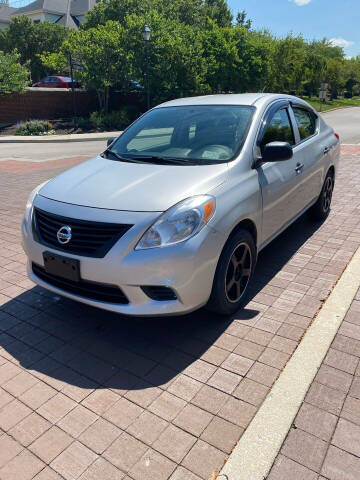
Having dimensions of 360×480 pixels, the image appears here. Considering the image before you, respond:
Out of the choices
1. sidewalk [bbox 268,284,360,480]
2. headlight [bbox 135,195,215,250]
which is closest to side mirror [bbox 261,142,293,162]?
headlight [bbox 135,195,215,250]

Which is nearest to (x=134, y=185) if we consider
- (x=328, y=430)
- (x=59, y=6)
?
(x=328, y=430)

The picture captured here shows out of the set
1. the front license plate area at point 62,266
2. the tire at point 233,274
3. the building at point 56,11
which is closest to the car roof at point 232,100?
the tire at point 233,274

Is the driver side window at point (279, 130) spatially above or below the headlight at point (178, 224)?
above

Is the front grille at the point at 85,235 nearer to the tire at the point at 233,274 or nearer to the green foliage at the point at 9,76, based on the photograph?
the tire at the point at 233,274

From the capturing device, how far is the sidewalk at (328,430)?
208cm

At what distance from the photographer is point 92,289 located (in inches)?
118

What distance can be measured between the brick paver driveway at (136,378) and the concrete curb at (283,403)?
0.07 m

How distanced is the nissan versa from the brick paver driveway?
1.28 feet

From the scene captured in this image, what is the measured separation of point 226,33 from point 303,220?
28162 mm

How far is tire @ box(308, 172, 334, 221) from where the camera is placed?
18.7 feet

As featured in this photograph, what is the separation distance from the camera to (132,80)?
24.7 metres

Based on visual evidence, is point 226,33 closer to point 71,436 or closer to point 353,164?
point 353,164

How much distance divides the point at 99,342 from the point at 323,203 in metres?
→ 4.01

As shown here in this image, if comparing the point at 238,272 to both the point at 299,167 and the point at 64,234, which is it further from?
the point at 299,167
